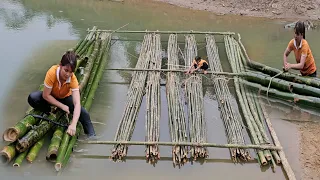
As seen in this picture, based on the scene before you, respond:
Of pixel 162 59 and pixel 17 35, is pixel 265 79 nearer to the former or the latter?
pixel 162 59

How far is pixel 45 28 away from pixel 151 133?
18.0ft

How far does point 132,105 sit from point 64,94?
133 cm

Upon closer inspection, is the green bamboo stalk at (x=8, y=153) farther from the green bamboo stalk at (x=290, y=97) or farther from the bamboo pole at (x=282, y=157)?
the green bamboo stalk at (x=290, y=97)

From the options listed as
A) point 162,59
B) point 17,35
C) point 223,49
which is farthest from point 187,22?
point 17,35

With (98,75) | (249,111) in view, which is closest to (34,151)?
(98,75)

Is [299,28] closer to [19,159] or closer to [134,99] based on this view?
[134,99]

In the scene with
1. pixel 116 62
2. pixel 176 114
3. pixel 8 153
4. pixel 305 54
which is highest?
pixel 116 62

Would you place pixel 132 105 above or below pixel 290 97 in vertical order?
below

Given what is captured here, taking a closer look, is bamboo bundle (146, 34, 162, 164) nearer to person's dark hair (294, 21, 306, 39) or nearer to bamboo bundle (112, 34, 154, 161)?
bamboo bundle (112, 34, 154, 161)

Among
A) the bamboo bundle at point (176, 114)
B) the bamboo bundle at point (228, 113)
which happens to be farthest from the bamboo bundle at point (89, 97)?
the bamboo bundle at point (228, 113)

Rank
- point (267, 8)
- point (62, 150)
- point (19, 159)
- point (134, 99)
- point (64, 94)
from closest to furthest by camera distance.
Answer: point (19, 159)
point (62, 150)
point (64, 94)
point (134, 99)
point (267, 8)

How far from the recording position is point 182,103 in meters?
5.93

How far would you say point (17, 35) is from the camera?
886 cm

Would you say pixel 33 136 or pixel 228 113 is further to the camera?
pixel 228 113
